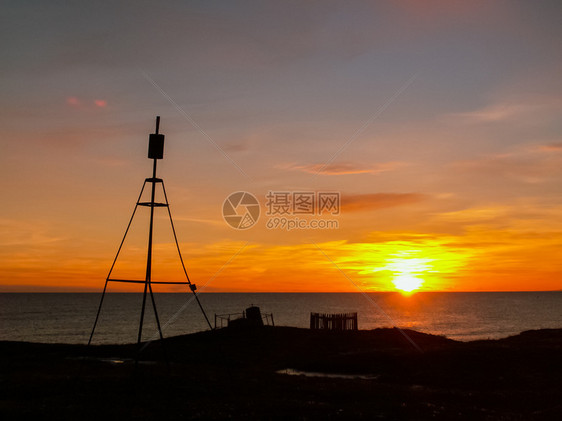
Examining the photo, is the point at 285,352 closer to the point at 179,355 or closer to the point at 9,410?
the point at 179,355

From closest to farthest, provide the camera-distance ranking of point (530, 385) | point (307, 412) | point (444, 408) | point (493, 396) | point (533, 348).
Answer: point (307, 412) < point (444, 408) < point (493, 396) < point (530, 385) < point (533, 348)

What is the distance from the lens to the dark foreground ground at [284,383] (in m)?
20.1

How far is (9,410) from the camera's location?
18.7 metres

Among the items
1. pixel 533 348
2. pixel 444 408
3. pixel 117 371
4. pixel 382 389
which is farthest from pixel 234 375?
pixel 533 348

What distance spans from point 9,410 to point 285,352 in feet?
85.3

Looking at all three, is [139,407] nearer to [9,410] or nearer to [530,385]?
[9,410]

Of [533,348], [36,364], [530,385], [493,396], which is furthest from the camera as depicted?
[533,348]

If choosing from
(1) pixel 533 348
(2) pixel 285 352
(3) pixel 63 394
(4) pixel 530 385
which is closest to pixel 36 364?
(3) pixel 63 394

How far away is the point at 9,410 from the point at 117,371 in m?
10.2

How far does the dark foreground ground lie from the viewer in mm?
20094

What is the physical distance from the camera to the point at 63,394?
22031 mm

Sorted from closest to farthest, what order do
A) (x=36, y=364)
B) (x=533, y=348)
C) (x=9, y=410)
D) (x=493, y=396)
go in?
(x=9, y=410), (x=493, y=396), (x=36, y=364), (x=533, y=348)

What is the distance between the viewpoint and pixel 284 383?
88.0 ft

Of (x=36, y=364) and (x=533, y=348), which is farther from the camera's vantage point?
(x=533, y=348)
